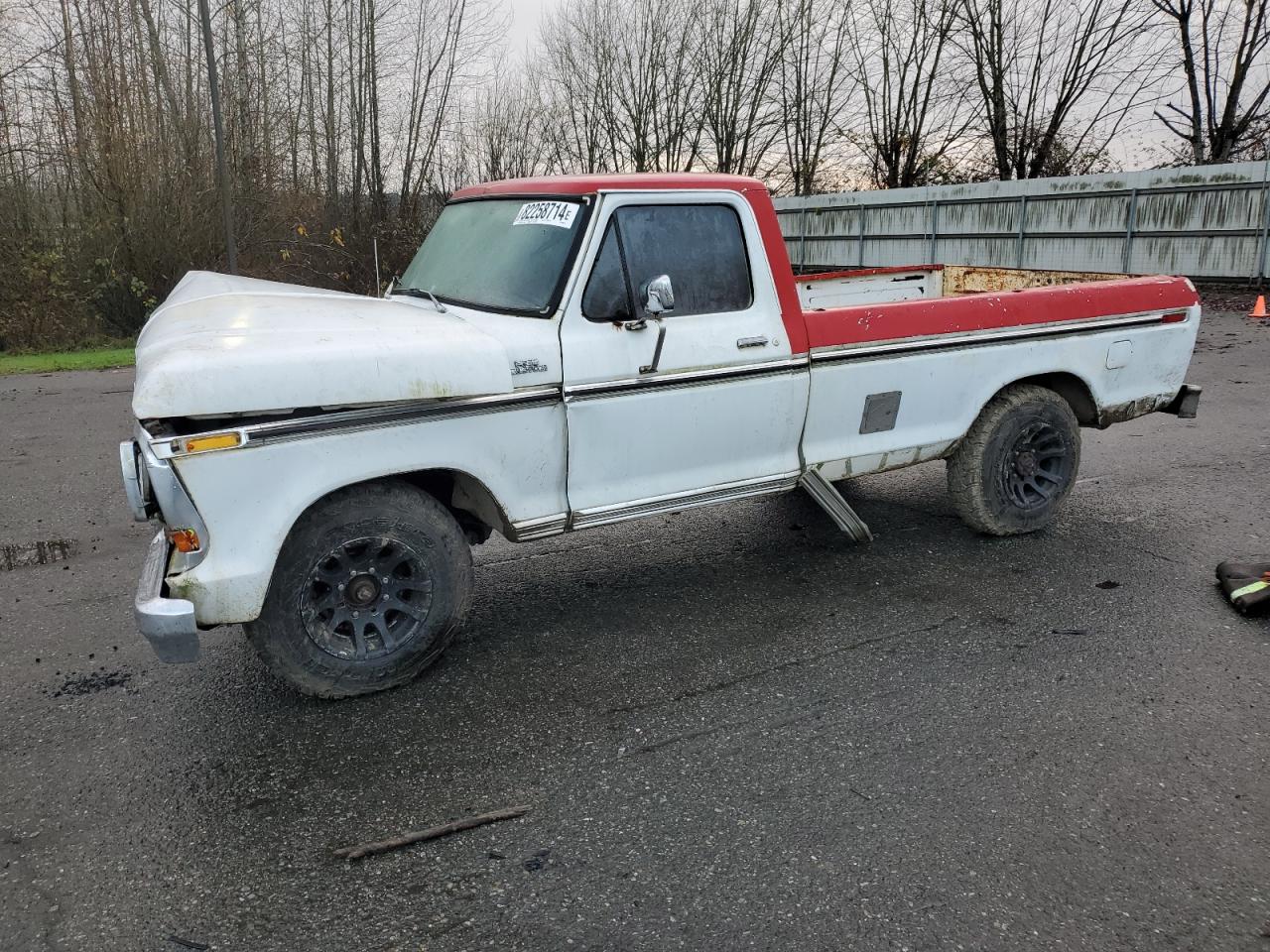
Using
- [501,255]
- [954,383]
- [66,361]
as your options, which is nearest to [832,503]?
[954,383]

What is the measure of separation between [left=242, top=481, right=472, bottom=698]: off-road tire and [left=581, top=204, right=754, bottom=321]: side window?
3.77 ft

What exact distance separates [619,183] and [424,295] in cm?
110

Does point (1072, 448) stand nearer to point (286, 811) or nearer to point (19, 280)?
point (286, 811)

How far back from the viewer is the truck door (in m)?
4.11

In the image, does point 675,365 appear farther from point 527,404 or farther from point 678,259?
point 527,404

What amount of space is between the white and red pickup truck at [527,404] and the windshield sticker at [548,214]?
0.02 metres

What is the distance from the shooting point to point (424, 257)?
16.1ft

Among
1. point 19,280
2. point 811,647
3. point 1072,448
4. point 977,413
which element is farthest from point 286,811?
point 19,280

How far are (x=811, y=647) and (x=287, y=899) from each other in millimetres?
2366

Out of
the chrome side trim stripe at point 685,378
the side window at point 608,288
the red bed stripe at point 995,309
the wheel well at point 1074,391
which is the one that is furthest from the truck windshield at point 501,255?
the wheel well at point 1074,391

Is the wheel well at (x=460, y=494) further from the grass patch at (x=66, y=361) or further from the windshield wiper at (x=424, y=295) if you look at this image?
the grass patch at (x=66, y=361)

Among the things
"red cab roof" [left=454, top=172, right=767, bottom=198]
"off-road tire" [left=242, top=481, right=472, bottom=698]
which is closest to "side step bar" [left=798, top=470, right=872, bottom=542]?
"red cab roof" [left=454, top=172, right=767, bottom=198]

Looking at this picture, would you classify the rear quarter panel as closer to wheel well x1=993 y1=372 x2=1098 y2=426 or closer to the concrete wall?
wheel well x1=993 y1=372 x2=1098 y2=426

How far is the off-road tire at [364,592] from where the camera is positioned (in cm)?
361
